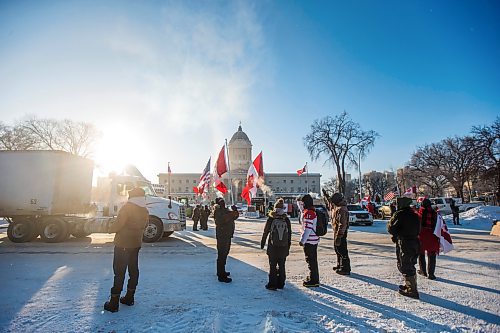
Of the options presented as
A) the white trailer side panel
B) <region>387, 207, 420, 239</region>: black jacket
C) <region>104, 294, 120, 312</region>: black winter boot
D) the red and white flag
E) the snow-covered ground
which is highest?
the white trailer side panel

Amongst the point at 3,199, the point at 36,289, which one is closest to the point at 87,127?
the point at 3,199

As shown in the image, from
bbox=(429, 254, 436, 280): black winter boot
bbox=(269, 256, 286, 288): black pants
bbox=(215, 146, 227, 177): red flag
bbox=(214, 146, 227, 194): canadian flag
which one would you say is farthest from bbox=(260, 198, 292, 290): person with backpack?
bbox=(215, 146, 227, 177): red flag

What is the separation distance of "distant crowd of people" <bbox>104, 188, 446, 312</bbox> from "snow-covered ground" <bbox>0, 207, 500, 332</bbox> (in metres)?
0.29

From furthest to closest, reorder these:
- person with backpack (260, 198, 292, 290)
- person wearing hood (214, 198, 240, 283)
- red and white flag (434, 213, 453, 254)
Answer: red and white flag (434, 213, 453, 254) < person wearing hood (214, 198, 240, 283) < person with backpack (260, 198, 292, 290)

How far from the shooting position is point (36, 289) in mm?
5809

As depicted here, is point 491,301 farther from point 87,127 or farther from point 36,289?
point 87,127

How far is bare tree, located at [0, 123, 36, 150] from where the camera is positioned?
4253 centimetres

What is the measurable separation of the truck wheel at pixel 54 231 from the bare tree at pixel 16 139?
Result: 3924cm

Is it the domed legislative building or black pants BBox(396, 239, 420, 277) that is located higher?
the domed legislative building

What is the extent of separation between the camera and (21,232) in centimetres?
1246

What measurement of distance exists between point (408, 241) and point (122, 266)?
504cm

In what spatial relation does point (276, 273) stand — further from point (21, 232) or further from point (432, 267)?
point (21, 232)

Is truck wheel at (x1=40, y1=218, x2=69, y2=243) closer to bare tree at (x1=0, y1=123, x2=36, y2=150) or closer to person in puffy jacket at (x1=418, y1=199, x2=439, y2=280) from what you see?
person in puffy jacket at (x1=418, y1=199, x2=439, y2=280)

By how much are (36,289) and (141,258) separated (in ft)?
11.1
